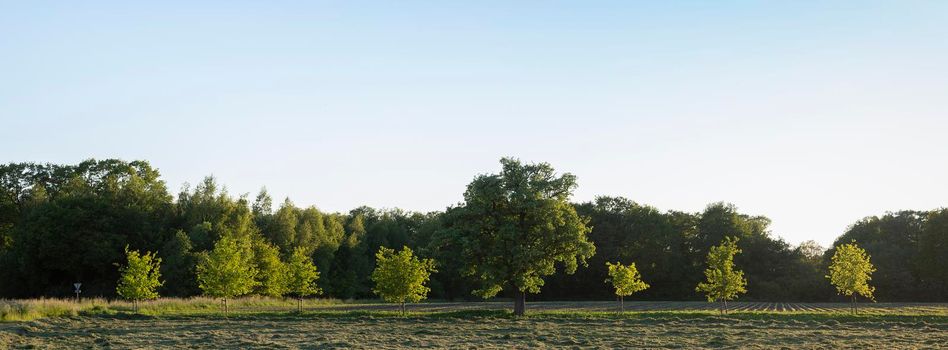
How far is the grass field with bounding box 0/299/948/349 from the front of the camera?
31125mm

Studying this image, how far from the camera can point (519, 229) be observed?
5441 cm

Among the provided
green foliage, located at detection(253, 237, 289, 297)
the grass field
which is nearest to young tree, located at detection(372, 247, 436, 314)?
the grass field

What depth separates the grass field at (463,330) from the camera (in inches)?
1225

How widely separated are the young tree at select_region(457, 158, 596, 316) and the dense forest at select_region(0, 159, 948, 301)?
5.49 feet

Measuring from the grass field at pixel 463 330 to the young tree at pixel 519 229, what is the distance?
3.49 meters

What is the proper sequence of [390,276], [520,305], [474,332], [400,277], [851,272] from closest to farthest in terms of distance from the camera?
[474,332] < [520,305] < [400,277] < [390,276] < [851,272]

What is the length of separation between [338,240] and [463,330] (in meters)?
73.3

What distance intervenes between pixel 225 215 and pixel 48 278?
21.4 metres

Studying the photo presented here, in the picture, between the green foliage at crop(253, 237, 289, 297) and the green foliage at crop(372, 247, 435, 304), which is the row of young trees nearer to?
the green foliage at crop(372, 247, 435, 304)

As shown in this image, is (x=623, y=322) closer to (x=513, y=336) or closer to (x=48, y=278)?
(x=513, y=336)

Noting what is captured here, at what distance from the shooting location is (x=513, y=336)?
115ft

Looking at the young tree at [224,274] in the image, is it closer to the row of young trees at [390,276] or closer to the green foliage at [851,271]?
the row of young trees at [390,276]

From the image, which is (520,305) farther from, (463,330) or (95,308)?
(95,308)

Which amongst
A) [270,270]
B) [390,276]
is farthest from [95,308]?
[390,276]
